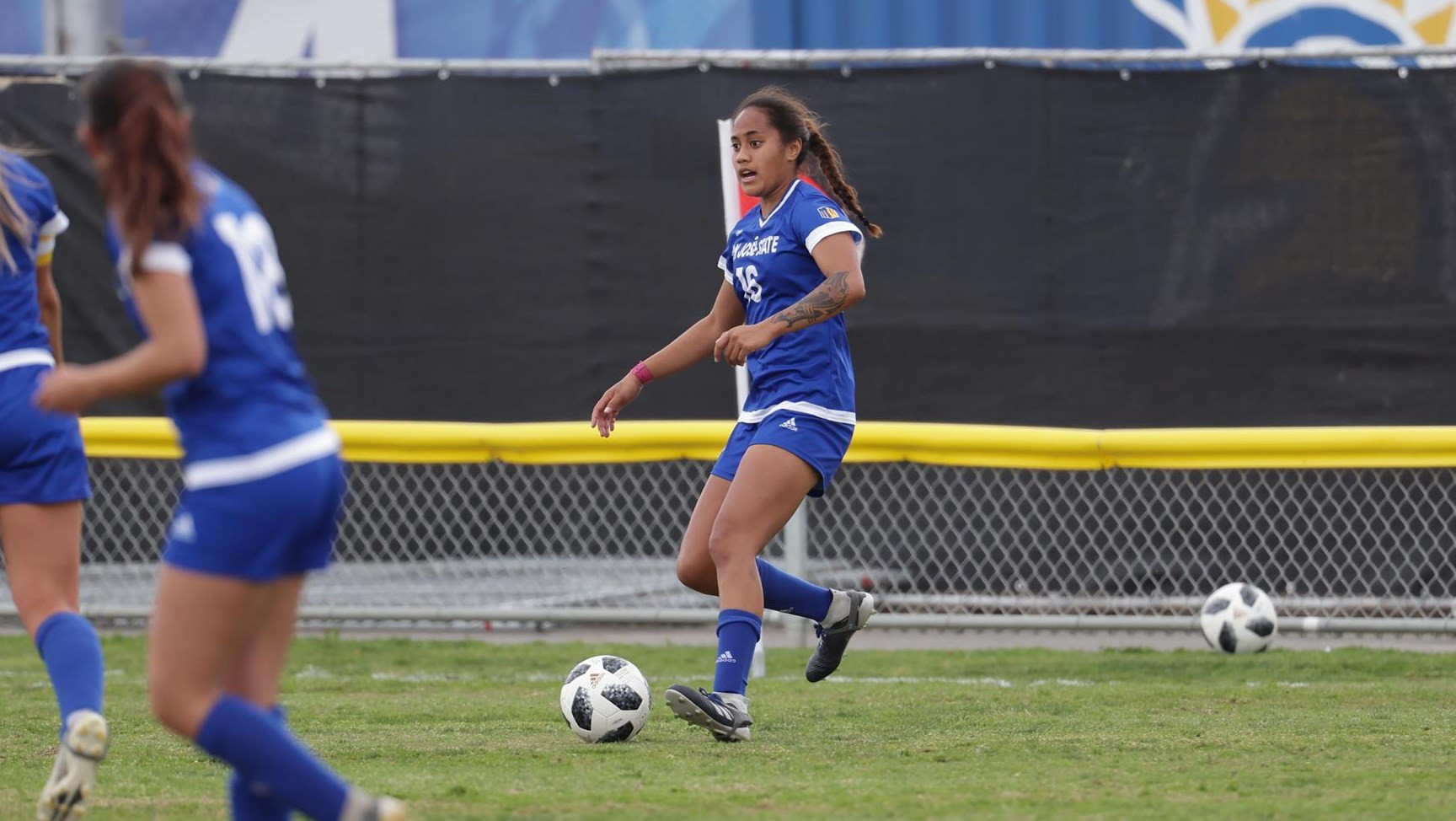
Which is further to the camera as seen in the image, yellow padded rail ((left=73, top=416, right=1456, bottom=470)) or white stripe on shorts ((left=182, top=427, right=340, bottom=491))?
yellow padded rail ((left=73, top=416, right=1456, bottom=470))

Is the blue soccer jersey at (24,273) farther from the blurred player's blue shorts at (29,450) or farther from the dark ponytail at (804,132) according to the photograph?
the dark ponytail at (804,132)

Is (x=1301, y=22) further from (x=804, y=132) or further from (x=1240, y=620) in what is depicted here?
(x=804, y=132)

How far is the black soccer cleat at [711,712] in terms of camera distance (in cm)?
542

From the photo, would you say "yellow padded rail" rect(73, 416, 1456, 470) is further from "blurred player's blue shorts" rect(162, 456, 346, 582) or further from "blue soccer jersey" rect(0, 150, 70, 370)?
"blurred player's blue shorts" rect(162, 456, 346, 582)

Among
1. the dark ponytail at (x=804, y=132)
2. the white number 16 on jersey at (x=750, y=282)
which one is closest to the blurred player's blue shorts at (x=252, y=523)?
the white number 16 on jersey at (x=750, y=282)

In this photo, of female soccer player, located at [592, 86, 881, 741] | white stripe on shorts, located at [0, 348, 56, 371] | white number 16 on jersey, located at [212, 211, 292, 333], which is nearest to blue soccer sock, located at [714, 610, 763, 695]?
female soccer player, located at [592, 86, 881, 741]

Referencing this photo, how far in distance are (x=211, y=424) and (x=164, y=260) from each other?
1.02ft

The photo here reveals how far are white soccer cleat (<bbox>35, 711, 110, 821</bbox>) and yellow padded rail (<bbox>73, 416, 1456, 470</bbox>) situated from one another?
432cm

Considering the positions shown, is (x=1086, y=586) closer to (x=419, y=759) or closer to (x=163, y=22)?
(x=419, y=759)

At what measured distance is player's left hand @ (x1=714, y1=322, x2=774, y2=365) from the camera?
5.43 m

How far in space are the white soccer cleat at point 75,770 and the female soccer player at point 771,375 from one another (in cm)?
175

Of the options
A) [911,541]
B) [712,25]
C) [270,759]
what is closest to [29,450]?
[270,759]

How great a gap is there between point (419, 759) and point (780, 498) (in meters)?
1.33

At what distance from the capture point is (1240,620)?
7.88 metres
